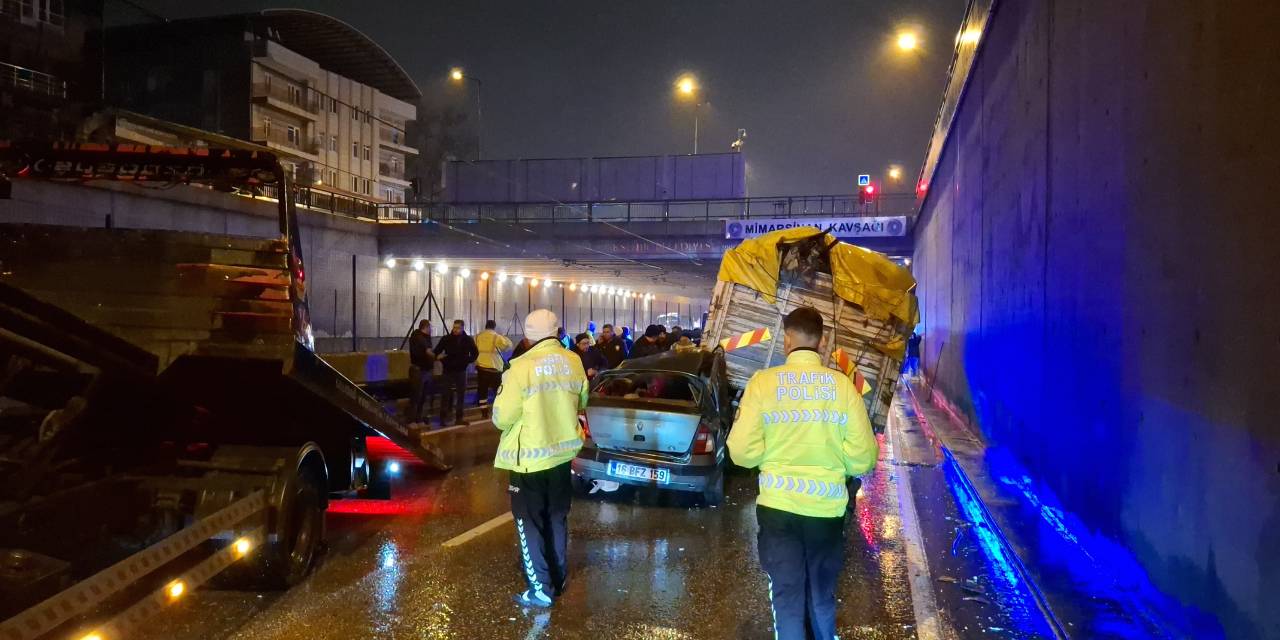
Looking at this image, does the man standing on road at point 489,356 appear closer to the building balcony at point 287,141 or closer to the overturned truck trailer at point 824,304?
the overturned truck trailer at point 824,304

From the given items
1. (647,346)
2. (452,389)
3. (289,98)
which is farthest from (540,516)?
(289,98)

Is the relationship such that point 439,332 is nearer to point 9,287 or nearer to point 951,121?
point 951,121

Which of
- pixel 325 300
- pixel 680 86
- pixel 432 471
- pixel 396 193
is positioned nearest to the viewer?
pixel 432 471

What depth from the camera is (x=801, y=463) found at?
11.9 feet

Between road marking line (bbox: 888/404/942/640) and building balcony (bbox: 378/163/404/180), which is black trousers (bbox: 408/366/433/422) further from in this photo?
building balcony (bbox: 378/163/404/180)

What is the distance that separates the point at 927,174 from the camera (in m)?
25.2

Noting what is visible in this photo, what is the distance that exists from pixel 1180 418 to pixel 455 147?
6675cm

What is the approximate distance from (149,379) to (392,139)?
50.5 meters

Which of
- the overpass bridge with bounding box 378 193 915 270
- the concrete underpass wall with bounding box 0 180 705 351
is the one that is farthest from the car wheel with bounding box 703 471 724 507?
the overpass bridge with bounding box 378 193 915 270

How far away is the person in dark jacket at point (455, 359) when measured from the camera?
44.4ft

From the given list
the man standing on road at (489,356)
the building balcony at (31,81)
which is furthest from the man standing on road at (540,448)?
the building balcony at (31,81)

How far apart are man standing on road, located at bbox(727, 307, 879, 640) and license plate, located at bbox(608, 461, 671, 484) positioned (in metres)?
4.14

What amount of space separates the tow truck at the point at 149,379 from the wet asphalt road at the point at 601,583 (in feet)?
1.41

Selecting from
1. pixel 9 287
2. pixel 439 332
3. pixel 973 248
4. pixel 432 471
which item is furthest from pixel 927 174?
pixel 9 287
